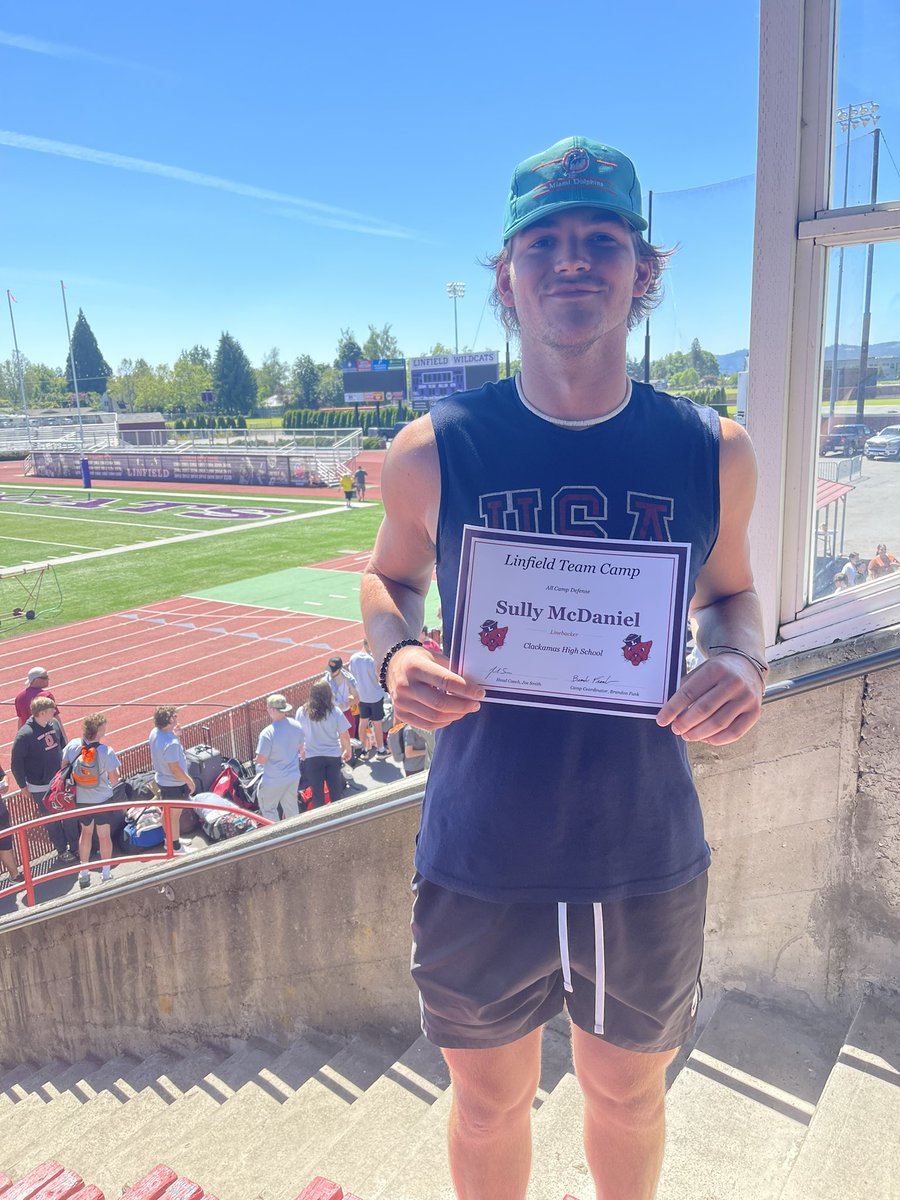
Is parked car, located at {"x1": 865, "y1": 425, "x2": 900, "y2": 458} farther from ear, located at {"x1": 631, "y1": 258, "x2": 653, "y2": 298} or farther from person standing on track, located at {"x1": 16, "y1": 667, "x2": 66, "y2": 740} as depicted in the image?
person standing on track, located at {"x1": 16, "y1": 667, "x2": 66, "y2": 740}

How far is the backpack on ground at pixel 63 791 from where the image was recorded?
7602mm

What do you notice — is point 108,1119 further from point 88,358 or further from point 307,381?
point 88,358

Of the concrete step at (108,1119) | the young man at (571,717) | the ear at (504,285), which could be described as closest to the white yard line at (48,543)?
the concrete step at (108,1119)

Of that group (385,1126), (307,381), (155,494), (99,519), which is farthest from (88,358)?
(385,1126)

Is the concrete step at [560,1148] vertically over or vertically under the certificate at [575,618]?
under

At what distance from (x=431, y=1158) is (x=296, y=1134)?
1016 millimetres

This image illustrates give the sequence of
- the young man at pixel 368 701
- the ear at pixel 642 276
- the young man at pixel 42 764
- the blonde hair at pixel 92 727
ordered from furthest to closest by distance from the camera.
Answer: the young man at pixel 368 701, the young man at pixel 42 764, the blonde hair at pixel 92 727, the ear at pixel 642 276

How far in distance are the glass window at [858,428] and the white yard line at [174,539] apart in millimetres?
27511

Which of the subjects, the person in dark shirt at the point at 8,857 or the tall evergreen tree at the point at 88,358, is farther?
the tall evergreen tree at the point at 88,358

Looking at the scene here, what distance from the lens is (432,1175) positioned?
7.93ft

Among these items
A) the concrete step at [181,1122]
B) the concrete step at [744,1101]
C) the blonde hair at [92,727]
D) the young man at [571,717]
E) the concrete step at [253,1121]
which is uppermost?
the young man at [571,717]

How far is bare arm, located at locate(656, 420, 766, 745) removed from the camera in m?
1.46

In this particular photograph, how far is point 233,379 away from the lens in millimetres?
100625

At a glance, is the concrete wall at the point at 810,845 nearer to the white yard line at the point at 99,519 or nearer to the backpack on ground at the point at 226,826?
the backpack on ground at the point at 226,826
